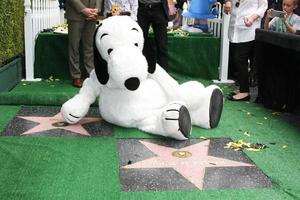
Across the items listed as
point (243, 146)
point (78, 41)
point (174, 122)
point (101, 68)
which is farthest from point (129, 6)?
point (243, 146)

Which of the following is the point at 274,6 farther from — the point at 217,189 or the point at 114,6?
the point at 217,189

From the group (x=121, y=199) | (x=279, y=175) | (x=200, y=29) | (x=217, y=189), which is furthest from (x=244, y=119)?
(x=200, y=29)

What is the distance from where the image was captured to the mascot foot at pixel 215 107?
3936 millimetres

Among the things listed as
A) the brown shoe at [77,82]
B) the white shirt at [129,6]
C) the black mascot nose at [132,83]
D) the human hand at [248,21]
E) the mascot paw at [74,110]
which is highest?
the white shirt at [129,6]

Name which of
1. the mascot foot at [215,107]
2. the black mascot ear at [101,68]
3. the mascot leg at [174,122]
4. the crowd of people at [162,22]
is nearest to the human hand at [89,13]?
the crowd of people at [162,22]

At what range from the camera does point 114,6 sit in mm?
5887

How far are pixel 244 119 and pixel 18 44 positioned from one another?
10.9 feet

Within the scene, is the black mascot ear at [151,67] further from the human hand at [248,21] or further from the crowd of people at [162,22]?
the human hand at [248,21]

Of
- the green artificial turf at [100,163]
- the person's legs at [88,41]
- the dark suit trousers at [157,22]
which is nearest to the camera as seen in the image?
the green artificial turf at [100,163]

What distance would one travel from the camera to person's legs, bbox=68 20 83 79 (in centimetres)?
576

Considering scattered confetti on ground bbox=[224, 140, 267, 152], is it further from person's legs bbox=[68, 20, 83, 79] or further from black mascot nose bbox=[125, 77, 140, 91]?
person's legs bbox=[68, 20, 83, 79]

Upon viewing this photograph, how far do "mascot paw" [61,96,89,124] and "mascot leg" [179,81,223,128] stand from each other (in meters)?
0.85

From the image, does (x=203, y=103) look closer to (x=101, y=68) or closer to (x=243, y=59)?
(x=101, y=68)

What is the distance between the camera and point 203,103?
3.94 metres
